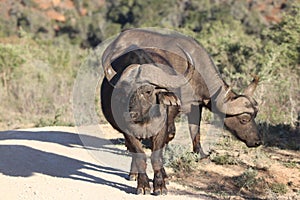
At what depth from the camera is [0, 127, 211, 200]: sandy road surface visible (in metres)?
6.97

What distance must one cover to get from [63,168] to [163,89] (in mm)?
2587

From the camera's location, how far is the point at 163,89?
642 cm

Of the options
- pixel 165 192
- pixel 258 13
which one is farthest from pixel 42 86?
pixel 258 13

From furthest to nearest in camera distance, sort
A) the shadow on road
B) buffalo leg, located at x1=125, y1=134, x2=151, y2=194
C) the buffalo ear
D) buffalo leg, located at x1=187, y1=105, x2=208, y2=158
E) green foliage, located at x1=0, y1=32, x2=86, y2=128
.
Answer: green foliage, located at x1=0, y1=32, x2=86, y2=128 < buffalo leg, located at x1=187, y1=105, x2=208, y2=158 < the shadow on road < buffalo leg, located at x1=125, y1=134, x2=151, y2=194 < the buffalo ear

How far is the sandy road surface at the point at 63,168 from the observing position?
6.97 meters

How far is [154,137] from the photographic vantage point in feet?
22.2

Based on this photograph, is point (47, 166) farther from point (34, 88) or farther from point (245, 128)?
point (34, 88)

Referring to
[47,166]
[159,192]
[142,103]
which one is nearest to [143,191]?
[159,192]

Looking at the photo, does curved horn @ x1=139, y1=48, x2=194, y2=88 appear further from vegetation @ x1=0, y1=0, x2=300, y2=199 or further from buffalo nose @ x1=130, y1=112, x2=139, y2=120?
vegetation @ x1=0, y1=0, x2=300, y2=199

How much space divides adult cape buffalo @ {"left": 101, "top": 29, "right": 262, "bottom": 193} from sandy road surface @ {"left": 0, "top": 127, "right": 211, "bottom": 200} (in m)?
0.43

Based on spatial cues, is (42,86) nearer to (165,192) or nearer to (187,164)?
(187,164)

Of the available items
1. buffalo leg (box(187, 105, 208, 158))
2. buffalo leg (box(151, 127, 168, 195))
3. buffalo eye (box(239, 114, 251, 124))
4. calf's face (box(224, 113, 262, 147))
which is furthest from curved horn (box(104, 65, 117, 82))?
buffalo leg (box(187, 105, 208, 158))

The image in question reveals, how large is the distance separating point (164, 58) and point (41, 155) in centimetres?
A: 287

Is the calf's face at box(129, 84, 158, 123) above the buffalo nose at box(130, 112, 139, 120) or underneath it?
above
